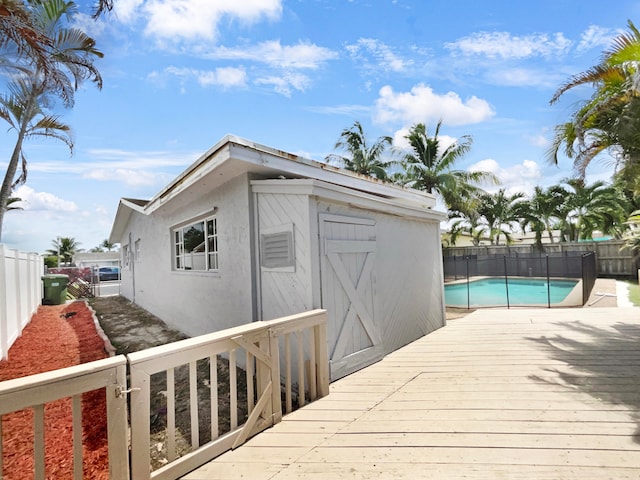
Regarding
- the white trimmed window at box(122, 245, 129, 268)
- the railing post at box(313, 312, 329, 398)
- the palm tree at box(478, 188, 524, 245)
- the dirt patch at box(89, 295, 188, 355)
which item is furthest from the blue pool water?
the white trimmed window at box(122, 245, 129, 268)

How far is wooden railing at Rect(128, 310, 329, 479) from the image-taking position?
2.12m

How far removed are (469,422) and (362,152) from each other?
18244mm

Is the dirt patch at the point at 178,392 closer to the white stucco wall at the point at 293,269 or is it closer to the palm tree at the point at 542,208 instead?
the white stucco wall at the point at 293,269

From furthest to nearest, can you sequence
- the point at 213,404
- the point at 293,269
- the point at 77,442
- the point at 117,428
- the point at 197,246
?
the point at 197,246, the point at 293,269, the point at 213,404, the point at 117,428, the point at 77,442

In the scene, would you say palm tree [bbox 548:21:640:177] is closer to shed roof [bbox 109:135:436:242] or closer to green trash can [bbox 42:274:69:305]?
shed roof [bbox 109:135:436:242]

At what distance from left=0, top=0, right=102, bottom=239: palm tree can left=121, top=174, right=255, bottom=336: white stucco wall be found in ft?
11.5

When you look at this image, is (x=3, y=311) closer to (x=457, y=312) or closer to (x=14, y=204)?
(x=457, y=312)

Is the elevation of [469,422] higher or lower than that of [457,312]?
higher

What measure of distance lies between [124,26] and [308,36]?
12.4ft

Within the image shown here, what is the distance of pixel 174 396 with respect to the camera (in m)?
2.83

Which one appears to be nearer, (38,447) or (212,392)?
(38,447)

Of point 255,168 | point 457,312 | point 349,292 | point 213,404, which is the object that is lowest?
point 457,312

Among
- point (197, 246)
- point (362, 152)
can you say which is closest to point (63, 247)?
point (362, 152)

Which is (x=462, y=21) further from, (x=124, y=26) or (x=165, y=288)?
(x=165, y=288)
